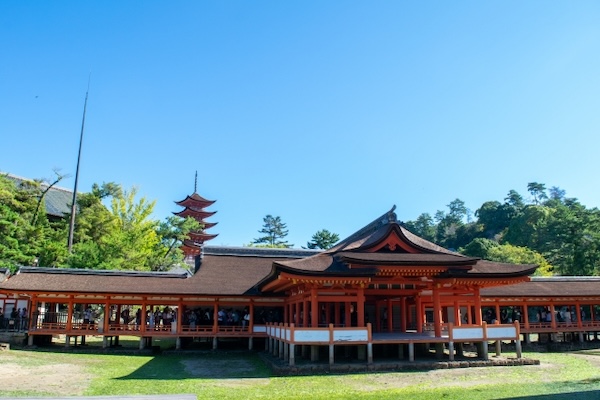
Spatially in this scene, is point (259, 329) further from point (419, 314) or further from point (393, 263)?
point (393, 263)

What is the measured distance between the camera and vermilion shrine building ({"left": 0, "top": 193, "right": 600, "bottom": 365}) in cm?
1761

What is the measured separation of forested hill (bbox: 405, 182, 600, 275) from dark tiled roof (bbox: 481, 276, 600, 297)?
15087 mm

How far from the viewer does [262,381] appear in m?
15.1

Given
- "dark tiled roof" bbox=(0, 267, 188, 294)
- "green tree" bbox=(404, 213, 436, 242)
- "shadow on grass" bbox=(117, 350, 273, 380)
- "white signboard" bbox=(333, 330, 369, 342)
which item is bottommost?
"shadow on grass" bbox=(117, 350, 273, 380)

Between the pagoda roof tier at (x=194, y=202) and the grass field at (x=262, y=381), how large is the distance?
50836mm

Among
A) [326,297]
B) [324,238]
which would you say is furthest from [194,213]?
[326,297]

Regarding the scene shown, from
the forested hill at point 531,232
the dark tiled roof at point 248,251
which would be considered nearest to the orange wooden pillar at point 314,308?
the dark tiled roof at point 248,251

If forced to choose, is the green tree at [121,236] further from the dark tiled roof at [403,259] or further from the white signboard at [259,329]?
the dark tiled roof at [403,259]

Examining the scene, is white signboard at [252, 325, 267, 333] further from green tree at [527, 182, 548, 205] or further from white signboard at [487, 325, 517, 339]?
green tree at [527, 182, 548, 205]

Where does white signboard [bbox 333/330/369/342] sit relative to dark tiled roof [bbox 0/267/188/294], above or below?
below

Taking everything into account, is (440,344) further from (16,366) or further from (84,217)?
(84,217)

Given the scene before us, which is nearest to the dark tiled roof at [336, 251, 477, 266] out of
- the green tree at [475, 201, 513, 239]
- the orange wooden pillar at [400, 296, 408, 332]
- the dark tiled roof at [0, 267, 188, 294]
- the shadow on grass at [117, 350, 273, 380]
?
the orange wooden pillar at [400, 296, 408, 332]

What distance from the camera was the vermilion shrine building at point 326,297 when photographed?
17609mm

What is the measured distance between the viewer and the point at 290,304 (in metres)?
23.4
